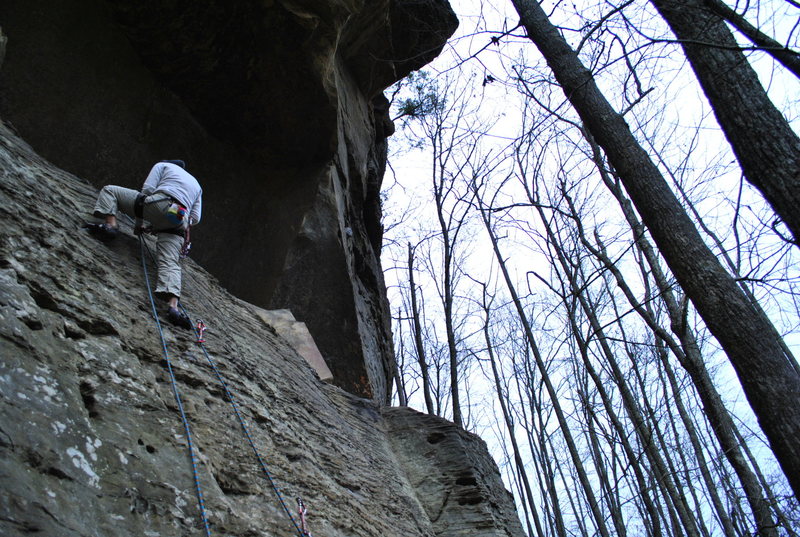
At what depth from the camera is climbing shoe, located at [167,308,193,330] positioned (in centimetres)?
379

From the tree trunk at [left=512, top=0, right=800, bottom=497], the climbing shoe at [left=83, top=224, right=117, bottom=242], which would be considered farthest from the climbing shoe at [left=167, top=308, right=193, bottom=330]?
the tree trunk at [left=512, top=0, right=800, bottom=497]

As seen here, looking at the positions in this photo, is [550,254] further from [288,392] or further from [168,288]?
[168,288]

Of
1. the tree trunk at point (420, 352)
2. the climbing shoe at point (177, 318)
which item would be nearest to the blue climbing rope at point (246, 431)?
the climbing shoe at point (177, 318)

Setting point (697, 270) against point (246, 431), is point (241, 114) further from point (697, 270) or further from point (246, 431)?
point (697, 270)

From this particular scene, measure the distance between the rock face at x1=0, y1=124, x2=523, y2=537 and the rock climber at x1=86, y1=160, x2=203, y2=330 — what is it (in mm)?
153

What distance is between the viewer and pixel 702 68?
145 inches

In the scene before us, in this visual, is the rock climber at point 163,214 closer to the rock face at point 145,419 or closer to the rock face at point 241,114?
the rock face at point 145,419

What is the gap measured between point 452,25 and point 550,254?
15.4 ft

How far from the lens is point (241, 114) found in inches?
279

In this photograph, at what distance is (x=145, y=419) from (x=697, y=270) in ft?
12.1

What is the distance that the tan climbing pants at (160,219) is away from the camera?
3.97 m

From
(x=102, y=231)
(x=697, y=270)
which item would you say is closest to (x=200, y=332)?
(x=102, y=231)

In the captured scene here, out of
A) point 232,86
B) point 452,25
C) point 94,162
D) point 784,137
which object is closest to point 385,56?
point 452,25

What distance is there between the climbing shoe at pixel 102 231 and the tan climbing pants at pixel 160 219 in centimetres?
14
